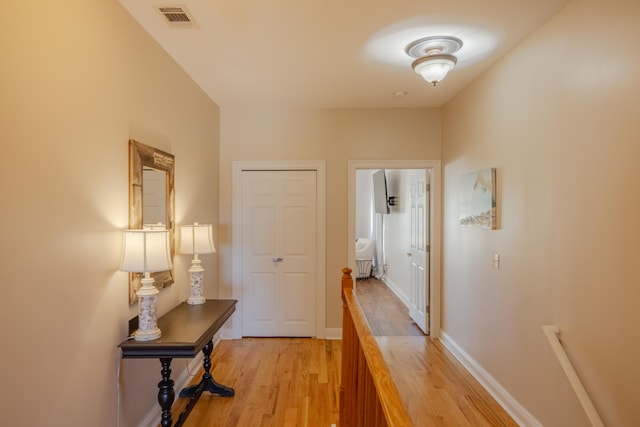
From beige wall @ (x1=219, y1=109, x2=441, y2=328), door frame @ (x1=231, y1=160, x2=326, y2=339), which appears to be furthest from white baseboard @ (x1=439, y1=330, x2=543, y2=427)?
door frame @ (x1=231, y1=160, x2=326, y2=339)

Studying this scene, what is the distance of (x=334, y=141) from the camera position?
4270mm

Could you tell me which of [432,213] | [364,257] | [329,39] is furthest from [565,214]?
[364,257]

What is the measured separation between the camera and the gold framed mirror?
2.21 m

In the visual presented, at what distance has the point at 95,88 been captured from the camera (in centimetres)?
187

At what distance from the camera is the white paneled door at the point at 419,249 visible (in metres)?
4.39

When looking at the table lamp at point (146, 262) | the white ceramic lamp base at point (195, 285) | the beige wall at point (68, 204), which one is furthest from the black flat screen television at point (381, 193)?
the table lamp at point (146, 262)

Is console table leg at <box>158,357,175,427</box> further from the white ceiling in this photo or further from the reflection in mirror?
the white ceiling

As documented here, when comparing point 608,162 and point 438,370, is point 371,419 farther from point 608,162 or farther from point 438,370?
point 438,370

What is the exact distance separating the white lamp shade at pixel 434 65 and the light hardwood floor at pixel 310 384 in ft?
8.57

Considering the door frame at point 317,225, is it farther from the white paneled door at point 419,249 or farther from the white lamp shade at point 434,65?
the white lamp shade at point 434,65

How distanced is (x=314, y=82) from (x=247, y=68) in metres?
0.66

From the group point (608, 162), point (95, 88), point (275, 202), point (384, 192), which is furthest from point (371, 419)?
point (384, 192)

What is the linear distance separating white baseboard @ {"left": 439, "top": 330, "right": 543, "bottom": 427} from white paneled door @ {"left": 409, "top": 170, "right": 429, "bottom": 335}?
0.60 meters

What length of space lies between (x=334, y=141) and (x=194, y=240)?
211cm
